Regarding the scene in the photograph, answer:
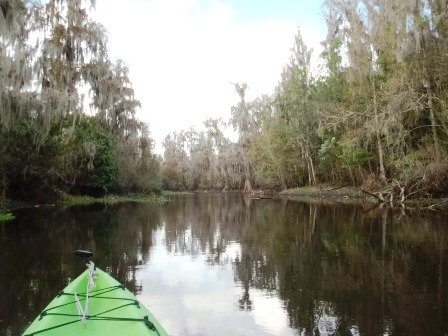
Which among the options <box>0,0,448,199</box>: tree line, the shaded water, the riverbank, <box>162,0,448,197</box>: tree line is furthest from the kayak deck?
<box>162,0,448,197</box>: tree line

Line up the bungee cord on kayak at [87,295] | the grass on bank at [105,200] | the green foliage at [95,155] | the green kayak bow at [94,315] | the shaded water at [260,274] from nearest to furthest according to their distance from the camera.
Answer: the green kayak bow at [94,315]
the bungee cord on kayak at [87,295]
the shaded water at [260,274]
the green foliage at [95,155]
the grass on bank at [105,200]

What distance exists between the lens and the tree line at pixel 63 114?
55.2ft

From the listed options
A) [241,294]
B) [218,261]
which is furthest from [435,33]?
[241,294]

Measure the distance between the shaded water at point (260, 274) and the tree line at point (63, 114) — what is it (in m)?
6.55

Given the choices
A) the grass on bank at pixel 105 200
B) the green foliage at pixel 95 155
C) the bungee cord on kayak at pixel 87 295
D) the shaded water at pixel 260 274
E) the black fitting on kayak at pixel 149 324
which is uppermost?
the green foliage at pixel 95 155

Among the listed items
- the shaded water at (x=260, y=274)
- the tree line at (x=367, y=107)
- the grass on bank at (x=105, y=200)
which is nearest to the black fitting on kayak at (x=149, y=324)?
the shaded water at (x=260, y=274)

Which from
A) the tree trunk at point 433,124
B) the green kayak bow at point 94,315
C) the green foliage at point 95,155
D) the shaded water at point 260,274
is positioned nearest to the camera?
the green kayak bow at point 94,315

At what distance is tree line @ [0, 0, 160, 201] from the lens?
16.8m

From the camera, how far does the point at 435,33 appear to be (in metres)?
19.4

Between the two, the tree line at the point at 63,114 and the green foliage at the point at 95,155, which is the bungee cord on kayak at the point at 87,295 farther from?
the green foliage at the point at 95,155

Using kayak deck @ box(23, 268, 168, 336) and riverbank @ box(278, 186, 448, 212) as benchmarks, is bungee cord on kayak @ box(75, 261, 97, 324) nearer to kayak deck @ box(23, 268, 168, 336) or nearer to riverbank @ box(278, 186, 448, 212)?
kayak deck @ box(23, 268, 168, 336)

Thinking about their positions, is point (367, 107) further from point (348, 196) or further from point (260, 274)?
point (260, 274)

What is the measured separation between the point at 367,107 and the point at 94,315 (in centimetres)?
2362

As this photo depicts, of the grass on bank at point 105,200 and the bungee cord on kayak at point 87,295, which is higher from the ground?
the grass on bank at point 105,200
